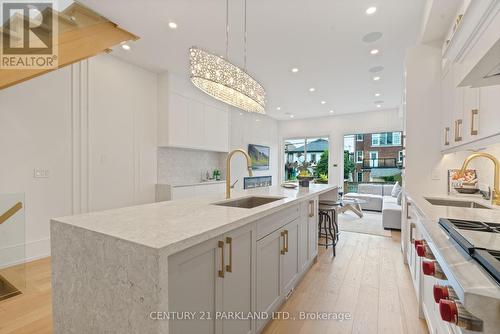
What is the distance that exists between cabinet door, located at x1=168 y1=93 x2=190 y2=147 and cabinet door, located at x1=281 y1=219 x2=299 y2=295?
3000 millimetres

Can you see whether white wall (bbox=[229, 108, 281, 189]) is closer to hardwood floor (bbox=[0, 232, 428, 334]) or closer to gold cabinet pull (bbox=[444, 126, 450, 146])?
hardwood floor (bbox=[0, 232, 428, 334])

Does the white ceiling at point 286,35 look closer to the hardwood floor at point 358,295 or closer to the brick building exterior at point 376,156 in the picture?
the brick building exterior at point 376,156

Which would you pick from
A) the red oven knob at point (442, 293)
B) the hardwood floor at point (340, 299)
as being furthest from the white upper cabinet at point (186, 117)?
the red oven knob at point (442, 293)

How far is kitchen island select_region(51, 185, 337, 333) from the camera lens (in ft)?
2.98

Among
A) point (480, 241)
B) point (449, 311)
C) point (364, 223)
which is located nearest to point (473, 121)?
point (480, 241)

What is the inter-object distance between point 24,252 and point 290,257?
3282mm

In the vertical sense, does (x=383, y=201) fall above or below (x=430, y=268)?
below

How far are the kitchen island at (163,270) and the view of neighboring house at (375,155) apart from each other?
6921mm

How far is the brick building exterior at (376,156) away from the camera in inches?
287

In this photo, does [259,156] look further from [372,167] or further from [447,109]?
[447,109]

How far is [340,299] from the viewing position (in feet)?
7.11

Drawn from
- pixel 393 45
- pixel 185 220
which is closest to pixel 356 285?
pixel 185 220

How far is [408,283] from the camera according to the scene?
2.45m

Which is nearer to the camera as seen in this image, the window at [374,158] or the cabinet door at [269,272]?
the cabinet door at [269,272]
